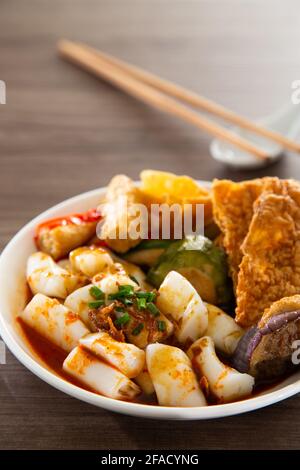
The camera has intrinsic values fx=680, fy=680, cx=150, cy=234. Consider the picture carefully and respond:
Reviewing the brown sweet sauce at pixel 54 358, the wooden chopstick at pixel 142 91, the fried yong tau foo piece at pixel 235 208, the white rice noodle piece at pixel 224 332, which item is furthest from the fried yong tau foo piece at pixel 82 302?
the wooden chopstick at pixel 142 91

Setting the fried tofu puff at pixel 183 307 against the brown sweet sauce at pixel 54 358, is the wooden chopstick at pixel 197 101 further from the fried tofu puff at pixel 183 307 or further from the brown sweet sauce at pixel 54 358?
the brown sweet sauce at pixel 54 358

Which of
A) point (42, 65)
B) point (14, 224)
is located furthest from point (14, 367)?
point (42, 65)

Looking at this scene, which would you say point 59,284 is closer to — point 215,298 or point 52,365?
point 52,365

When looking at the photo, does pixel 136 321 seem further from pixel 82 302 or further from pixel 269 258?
pixel 269 258

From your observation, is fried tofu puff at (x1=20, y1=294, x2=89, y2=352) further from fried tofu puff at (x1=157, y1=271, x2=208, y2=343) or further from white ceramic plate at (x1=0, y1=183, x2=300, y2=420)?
fried tofu puff at (x1=157, y1=271, x2=208, y2=343)

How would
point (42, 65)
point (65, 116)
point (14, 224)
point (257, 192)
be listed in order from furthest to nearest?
point (42, 65) < point (65, 116) < point (14, 224) < point (257, 192)

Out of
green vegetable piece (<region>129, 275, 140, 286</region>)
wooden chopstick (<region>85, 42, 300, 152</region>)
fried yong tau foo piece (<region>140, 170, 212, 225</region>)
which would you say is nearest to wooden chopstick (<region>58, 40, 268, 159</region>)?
wooden chopstick (<region>85, 42, 300, 152</region>)

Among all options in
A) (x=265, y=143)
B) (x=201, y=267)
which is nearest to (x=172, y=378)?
(x=201, y=267)
